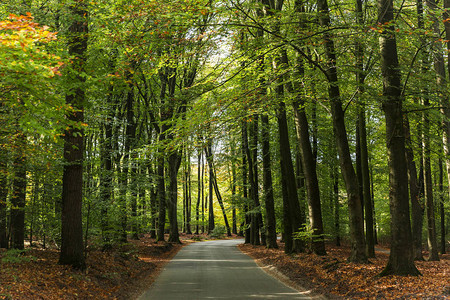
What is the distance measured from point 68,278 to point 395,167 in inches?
347

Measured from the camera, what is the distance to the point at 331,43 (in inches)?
464

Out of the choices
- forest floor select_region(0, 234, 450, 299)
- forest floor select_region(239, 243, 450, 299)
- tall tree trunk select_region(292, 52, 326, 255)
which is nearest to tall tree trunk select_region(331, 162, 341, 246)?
tall tree trunk select_region(292, 52, 326, 255)

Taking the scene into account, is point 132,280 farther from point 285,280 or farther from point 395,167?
point 395,167

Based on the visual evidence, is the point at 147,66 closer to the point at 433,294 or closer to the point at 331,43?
the point at 331,43

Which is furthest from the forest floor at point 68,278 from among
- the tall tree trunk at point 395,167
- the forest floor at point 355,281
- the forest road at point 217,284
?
the tall tree trunk at point 395,167

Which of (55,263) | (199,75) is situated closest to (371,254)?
(55,263)

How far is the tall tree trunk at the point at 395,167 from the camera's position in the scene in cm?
897

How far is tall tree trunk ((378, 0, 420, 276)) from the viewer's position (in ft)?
29.4

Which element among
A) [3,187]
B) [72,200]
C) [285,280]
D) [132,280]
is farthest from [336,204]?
[3,187]

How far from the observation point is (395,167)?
920cm

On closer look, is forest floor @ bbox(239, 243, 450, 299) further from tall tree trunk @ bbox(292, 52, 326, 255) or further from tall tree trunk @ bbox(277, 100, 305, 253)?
tall tree trunk @ bbox(277, 100, 305, 253)

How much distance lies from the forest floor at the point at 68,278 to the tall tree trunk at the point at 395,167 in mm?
6851

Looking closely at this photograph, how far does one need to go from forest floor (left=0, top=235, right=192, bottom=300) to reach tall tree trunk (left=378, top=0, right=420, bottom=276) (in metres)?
6.85

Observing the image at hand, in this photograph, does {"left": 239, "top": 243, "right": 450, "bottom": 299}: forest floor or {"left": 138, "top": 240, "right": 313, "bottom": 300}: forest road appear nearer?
{"left": 239, "top": 243, "right": 450, "bottom": 299}: forest floor
